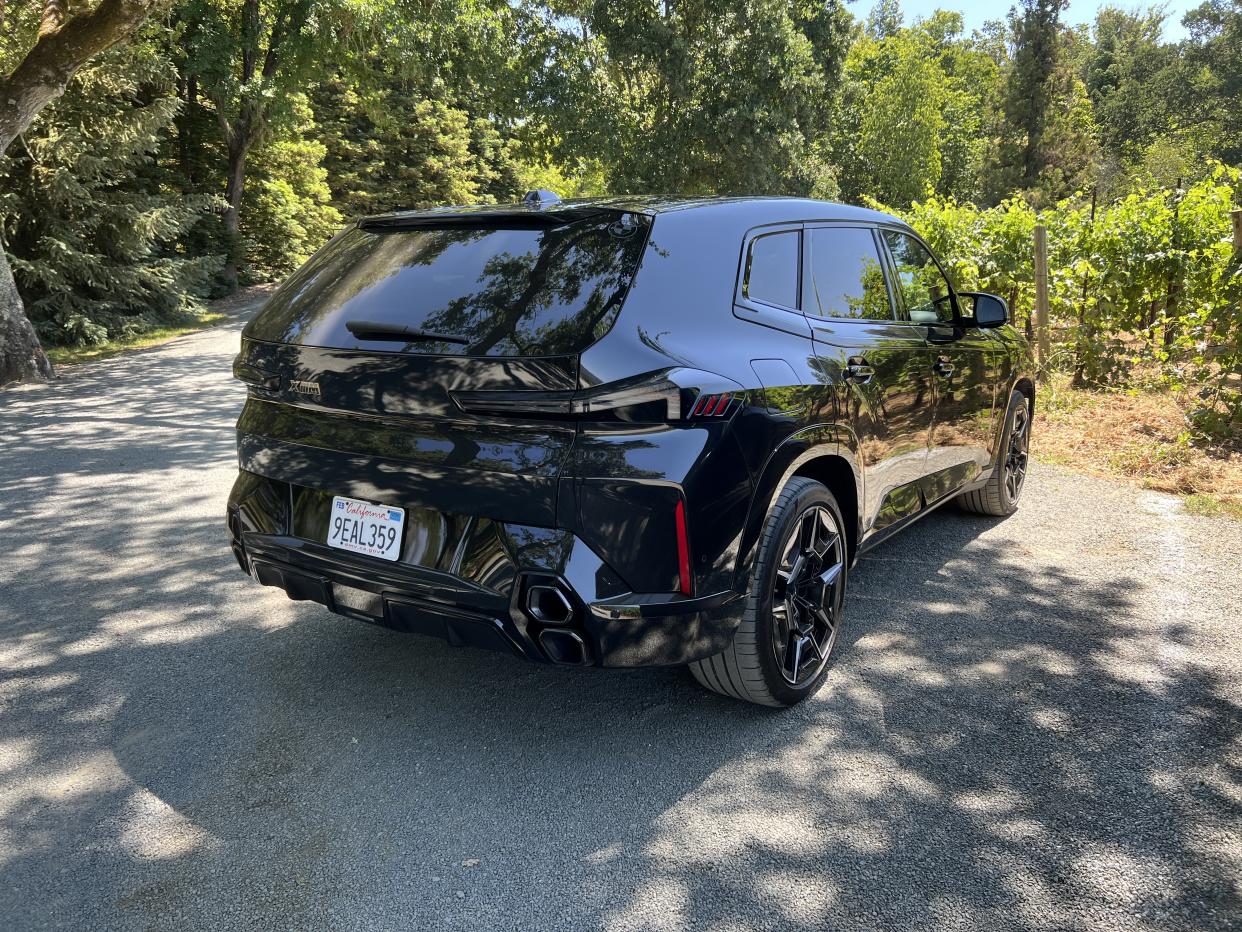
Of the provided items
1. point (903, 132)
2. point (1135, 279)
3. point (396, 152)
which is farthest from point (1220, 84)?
point (1135, 279)

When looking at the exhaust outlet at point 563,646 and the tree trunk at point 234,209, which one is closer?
the exhaust outlet at point 563,646

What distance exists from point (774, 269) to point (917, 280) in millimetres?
1608

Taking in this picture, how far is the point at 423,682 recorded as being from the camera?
353cm

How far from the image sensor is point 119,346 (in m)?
14.9

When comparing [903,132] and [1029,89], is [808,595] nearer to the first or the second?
[903,132]

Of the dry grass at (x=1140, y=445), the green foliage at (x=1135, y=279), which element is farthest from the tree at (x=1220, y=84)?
the dry grass at (x=1140, y=445)

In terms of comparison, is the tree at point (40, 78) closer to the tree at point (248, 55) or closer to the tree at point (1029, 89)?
the tree at point (248, 55)

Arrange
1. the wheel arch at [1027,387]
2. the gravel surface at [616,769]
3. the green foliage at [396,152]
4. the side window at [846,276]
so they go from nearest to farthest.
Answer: the gravel surface at [616,769] → the side window at [846,276] → the wheel arch at [1027,387] → the green foliage at [396,152]

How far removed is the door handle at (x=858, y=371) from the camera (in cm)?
349

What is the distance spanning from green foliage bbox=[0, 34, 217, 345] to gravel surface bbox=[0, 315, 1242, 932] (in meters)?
11.9

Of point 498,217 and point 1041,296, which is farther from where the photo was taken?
point 1041,296

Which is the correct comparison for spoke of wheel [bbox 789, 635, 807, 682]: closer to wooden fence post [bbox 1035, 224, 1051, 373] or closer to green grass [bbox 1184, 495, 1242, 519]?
green grass [bbox 1184, 495, 1242, 519]

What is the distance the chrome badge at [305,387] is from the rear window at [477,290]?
0.43 ft

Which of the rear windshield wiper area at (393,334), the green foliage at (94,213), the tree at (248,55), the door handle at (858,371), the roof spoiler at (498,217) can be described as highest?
the tree at (248,55)
